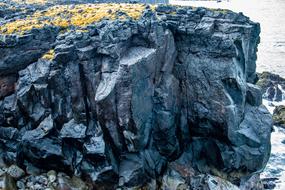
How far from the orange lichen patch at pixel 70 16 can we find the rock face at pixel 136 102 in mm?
1508

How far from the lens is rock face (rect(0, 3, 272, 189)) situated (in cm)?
3241

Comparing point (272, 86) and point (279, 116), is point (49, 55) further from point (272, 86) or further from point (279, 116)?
point (272, 86)

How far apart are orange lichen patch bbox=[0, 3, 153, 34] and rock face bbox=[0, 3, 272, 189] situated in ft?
4.95

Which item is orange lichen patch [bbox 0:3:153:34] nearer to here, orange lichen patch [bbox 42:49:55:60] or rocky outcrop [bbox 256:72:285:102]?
orange lichen patch [bbox 42:49:55:60]

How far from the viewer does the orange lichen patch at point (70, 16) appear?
35094mm

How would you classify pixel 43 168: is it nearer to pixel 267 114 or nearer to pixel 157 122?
pixel 157 122

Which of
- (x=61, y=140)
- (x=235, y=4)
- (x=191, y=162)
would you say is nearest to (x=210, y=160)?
(x=191, y=162)

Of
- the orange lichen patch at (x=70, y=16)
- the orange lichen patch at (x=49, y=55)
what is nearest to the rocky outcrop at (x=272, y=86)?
the orange lichen patch at (x=70, y=16)

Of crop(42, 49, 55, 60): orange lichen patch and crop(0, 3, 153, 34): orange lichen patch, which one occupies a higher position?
crop(0, 3, 153, 34): orange lichen patch

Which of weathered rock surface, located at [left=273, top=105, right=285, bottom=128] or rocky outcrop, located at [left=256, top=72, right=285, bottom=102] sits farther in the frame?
rocky outcrop, located at [left=256, top=72, right=285, bottom=102]

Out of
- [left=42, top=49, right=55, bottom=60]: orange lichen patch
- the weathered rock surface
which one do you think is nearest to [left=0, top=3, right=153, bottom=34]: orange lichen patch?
[left=42, top=49, right=55, bottom=60]: orange lichen patch

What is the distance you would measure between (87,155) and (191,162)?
12.0 m

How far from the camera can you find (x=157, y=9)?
4053 centimetres

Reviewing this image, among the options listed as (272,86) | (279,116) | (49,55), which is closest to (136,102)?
(49,55)
